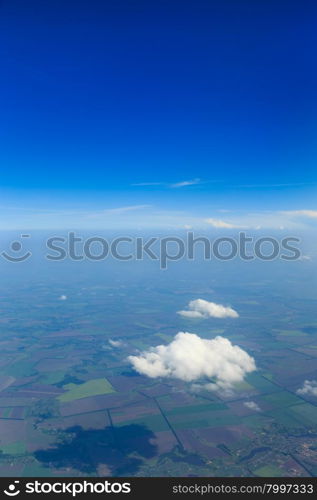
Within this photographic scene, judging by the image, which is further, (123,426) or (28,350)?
(28,350)

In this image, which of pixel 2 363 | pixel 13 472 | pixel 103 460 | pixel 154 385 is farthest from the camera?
pixel 2 363

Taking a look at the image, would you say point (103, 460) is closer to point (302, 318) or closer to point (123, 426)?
point (123, 426)

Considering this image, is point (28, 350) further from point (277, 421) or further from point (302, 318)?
point (302, 318)

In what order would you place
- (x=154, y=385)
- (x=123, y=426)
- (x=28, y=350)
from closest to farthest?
(x=123, y=426) → (x=154, y=385) → (x=28, y=350)
